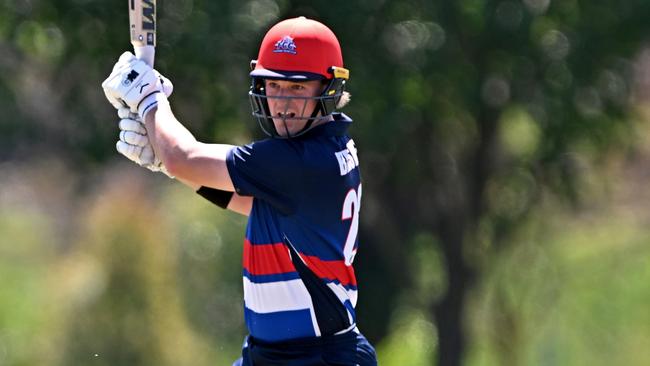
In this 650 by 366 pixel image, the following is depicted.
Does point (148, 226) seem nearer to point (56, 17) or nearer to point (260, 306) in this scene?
point (56, 17)

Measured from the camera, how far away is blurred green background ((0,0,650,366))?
11188mm

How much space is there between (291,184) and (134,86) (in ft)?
2.38

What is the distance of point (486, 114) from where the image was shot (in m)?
12.2

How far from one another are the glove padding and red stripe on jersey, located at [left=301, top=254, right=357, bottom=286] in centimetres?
84

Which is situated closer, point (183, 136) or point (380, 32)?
point (183, 136)

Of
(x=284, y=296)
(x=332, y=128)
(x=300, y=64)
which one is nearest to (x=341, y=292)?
(x=284, y=296)

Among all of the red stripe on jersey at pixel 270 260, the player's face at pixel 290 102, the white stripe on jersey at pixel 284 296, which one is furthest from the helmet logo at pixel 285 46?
the white stripe on jersey at pixel 284 296

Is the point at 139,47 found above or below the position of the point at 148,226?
above

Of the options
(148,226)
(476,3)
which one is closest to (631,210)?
(476,3)

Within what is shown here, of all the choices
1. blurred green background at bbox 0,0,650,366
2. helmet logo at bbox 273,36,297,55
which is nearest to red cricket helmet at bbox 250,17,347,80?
helmet logo at bbox 273,36,297,55

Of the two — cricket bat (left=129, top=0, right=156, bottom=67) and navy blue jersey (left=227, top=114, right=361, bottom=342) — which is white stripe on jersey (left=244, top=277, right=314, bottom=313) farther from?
cricket bat (left=129, top=0, right=156, bottom=67)

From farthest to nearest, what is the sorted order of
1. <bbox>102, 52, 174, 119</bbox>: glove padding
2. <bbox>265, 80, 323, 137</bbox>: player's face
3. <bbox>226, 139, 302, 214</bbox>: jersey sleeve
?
<bbox>102, 52, 174, 119</bbox>: glove padding
<bbox>265, 80, 323, 137</bbox>: player's face
<bbox>226, 139, 302, 214</bbox>: jersey sleeve

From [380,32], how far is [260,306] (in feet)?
22.2

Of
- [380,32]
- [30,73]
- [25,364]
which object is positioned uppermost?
[380,32]
